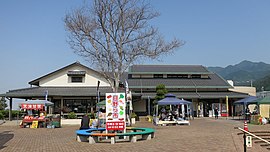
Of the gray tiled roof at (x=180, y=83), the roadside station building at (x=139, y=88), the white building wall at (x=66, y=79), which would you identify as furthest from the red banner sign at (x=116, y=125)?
the gray tiled roof at (x=180, y=83)

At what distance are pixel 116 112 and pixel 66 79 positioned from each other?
70.8 ft

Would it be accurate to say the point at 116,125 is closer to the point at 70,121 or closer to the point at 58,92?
the point at 70,121

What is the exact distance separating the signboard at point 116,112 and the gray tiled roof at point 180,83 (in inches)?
911

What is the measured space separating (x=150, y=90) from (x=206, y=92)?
6620 mm

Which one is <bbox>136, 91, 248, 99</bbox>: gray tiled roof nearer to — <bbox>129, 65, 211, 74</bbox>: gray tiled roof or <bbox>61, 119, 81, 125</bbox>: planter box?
<bbox>129, 65, 211, 74</bbox>: gray tiled roof

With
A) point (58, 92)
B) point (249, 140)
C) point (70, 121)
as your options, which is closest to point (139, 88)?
point (58, 92)

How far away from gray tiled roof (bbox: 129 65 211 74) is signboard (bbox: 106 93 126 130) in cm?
2709

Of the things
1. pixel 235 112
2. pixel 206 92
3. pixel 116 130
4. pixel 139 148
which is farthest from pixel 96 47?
pixel 235 112

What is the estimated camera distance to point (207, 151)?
1062cm

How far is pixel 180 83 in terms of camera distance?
39.3 meters

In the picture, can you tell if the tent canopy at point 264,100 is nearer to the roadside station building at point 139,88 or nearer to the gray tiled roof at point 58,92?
the roadside station building at point 139,88

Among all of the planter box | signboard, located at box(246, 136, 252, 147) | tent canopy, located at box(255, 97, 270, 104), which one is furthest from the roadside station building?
signboard, located at box(246, 136, 252, 147)

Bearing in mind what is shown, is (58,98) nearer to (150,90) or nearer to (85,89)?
(85,89)

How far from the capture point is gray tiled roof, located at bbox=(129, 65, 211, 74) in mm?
41812
